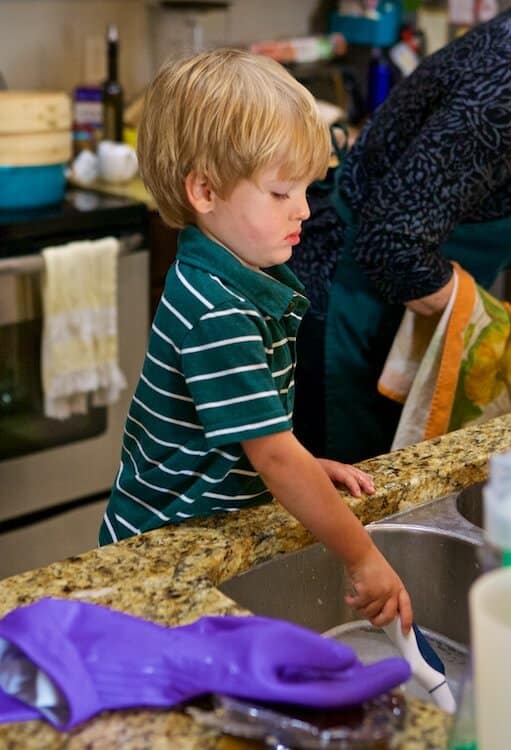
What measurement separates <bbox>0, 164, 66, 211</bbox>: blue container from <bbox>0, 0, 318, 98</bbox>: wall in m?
0.55

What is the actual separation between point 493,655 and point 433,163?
1.01 m

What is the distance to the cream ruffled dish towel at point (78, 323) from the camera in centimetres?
243

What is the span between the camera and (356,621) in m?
1.19

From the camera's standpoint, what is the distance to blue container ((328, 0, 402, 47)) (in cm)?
350

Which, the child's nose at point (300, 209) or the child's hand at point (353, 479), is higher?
the child's nose at point (300, 209)

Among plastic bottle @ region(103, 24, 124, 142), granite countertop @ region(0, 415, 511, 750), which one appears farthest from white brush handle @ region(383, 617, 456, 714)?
plastic bottle @ region(103, 24, 124, 142)

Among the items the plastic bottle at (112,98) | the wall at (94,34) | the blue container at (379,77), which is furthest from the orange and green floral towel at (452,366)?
the blue container at (379,77)

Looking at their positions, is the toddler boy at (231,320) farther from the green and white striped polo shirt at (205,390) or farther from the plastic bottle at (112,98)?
the plastic bottle at (112,98)

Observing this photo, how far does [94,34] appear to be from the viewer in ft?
10.2

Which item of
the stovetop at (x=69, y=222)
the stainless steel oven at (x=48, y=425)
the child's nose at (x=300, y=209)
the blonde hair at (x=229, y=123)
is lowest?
the stainless steel oven at (x=48, y=425)

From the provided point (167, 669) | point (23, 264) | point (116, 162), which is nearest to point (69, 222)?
point (23, 264)

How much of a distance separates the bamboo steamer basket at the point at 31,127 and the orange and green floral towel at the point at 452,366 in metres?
1.20

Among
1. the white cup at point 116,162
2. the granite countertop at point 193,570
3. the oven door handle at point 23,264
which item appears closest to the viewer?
the granite countertop at point 193,570

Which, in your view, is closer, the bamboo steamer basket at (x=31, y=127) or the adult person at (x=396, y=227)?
the adult person at (x=396, y=227)
